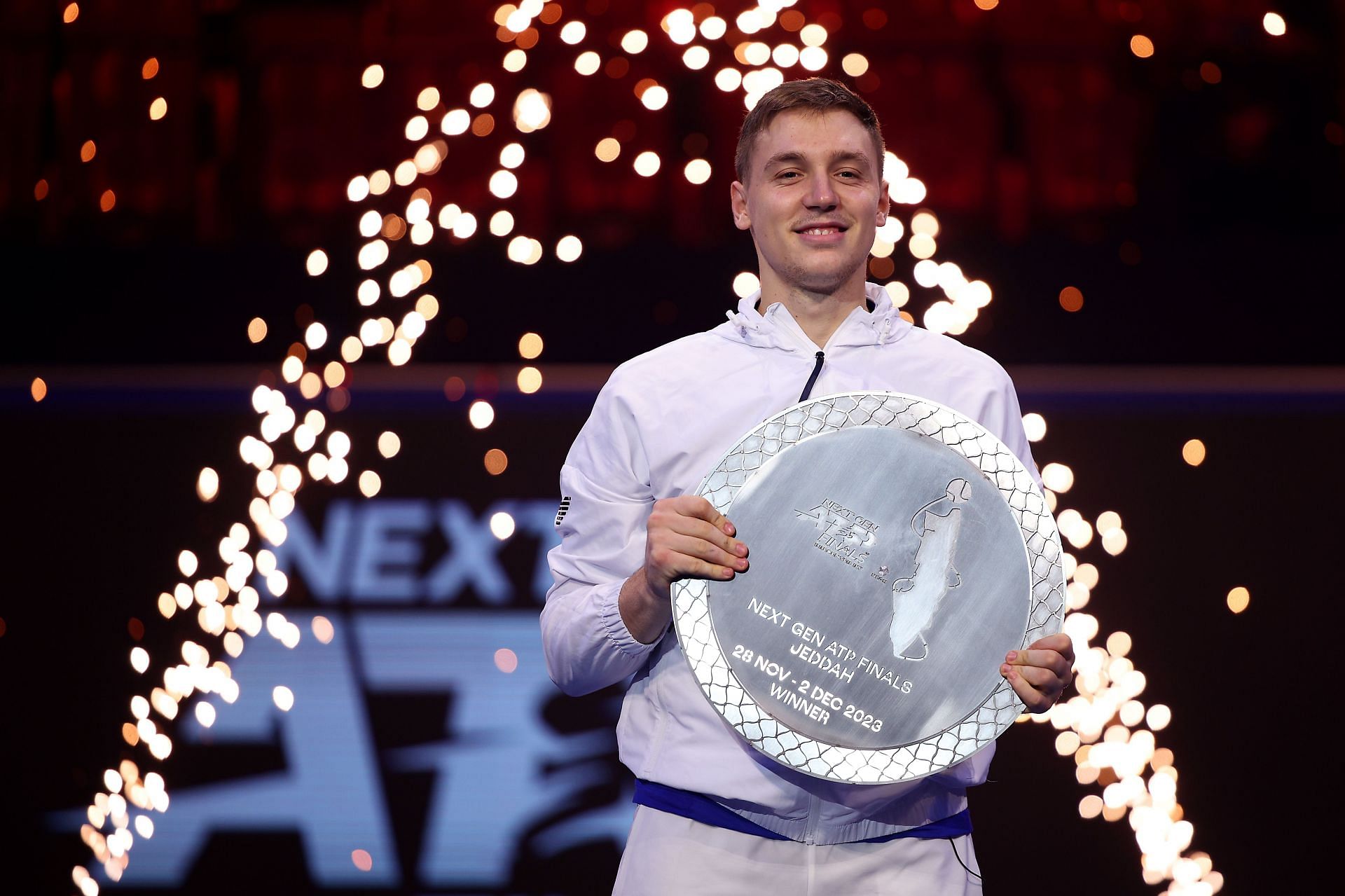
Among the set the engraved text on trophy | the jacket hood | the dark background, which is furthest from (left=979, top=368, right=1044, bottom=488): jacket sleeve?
the dark background

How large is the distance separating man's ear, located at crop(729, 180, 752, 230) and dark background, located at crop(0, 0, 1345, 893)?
4.49 ft

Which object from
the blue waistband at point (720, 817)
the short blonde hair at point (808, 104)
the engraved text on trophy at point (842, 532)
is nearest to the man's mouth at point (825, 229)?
the short blonde hair at point (808, 104)

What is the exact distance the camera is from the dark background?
2.88 m

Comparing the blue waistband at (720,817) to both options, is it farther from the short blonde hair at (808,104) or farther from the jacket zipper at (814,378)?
the short blonde hair at (808,104)

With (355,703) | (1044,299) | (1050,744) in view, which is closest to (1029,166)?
(1044,299)

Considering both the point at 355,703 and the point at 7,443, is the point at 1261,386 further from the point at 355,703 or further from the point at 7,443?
the point at 7,443

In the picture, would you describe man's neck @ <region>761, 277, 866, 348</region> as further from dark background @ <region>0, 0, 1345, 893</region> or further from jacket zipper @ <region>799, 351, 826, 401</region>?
dark background @ <region>0, 0, 1345, 893</region>

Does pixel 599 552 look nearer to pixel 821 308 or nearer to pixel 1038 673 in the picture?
pixel 821 308

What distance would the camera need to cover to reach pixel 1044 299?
311 centimetres

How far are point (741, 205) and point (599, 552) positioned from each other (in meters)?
0.47

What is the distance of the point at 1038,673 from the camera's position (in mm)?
1176

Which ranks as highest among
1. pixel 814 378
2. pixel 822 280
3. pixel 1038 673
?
pixel 822 280

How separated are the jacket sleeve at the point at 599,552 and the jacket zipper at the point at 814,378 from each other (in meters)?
0.19

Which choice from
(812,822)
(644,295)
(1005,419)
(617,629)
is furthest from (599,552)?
(644,295)
